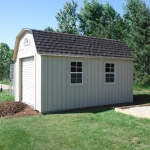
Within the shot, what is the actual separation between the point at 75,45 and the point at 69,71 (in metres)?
1.43

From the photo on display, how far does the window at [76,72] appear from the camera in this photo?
30.9 feet

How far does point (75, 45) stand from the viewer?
387 inches

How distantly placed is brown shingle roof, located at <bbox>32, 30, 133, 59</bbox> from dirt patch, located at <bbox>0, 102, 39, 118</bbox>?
2.67 m

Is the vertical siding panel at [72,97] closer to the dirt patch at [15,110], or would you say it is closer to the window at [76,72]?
the window at [76,72]

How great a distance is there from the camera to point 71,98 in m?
9.36

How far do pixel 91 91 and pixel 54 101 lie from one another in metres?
2.10

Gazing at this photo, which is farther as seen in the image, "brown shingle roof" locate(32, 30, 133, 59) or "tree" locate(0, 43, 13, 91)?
"tree" locate(0, 43, 13, 91)

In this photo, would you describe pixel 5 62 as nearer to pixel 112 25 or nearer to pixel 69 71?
pixel 112 25

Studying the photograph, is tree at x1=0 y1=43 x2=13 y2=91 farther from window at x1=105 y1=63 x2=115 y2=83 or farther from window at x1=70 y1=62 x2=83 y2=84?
window at x1=70 y1=62 x2=83 y2=84

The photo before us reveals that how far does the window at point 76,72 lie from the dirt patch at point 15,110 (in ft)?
7.63

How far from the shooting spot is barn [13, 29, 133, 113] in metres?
8.72

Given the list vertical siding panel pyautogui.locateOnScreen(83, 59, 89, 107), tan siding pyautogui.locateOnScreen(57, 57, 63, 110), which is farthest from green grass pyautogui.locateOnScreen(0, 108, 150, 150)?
vertical siding panel pyautogui.locateOnScreen(83, 59, 89, 107)

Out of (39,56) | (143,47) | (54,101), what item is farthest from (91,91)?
(143,47)

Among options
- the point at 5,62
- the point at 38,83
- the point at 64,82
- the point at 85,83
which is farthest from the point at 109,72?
the point at 5,62
